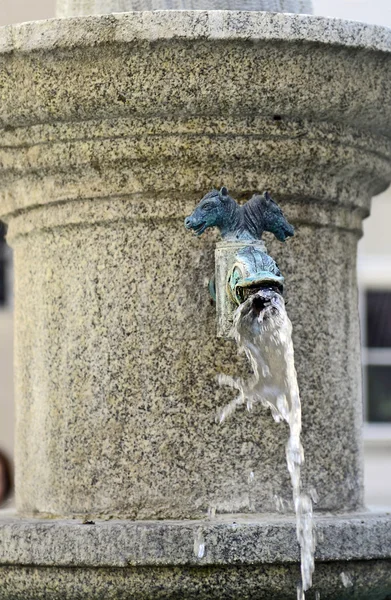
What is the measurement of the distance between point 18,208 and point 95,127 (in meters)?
0.32

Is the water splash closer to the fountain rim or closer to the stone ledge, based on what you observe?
the stone ledge

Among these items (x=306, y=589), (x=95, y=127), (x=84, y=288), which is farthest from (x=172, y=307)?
(x=306, y=589)

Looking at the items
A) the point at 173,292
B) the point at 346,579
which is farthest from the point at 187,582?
the point at 173,292

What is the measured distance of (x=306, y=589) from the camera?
2.65 metres

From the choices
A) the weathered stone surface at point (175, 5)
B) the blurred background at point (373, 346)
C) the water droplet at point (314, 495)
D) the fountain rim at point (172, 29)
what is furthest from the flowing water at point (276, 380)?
the blurred background at point (373, 346)

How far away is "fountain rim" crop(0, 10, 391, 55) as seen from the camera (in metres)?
2.60

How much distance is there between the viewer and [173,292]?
2.81m

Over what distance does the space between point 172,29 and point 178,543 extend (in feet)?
3.08

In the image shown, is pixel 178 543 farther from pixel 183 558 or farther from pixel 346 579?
pixel 346 579

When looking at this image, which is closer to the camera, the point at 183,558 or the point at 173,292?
the point at 183,558

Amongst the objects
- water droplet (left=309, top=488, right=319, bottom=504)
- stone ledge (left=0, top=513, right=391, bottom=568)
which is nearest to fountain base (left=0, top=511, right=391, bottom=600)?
stone ledge (left=0, top=513, right=391, bottom=568)

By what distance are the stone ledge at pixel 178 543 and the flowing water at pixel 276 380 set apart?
46mm

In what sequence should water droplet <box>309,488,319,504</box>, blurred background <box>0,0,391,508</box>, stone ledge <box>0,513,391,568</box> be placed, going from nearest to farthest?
1. stone ledge <box>0,513,391,568</box>
2. water droplet <box>309,488,319,504</box>
3. blurred background <box>0,0,391,508</box>

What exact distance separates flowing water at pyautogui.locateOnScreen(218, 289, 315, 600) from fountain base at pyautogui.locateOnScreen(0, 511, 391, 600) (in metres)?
0.03
